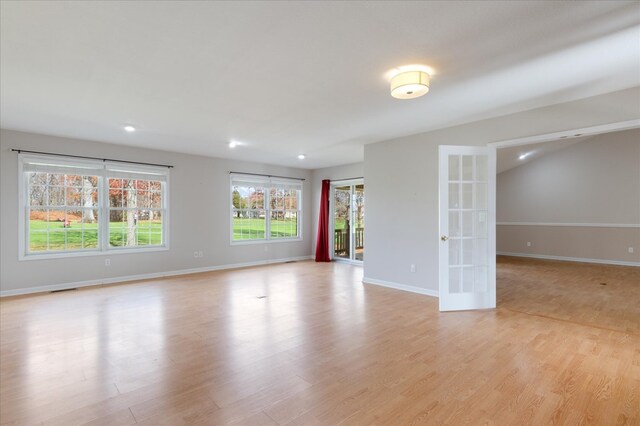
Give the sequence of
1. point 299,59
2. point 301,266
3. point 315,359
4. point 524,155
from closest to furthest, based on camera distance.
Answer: point 299,59
point 315,359
point 301,266
point 524,155

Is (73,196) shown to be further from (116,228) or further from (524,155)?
(524,155)

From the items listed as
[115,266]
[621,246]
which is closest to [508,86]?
[115,266]

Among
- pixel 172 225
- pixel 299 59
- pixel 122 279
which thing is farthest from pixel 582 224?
pixel 122 279

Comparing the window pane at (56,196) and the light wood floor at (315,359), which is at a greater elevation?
the window pane at (56,196)

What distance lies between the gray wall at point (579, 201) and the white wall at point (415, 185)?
5.79m

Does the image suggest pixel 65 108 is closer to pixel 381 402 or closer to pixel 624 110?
pixel 381 402

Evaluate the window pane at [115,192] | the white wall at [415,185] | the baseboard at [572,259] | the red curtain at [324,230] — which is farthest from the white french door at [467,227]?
the baseboard at [572,259]

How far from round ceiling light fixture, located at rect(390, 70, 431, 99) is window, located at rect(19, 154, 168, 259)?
5168mm

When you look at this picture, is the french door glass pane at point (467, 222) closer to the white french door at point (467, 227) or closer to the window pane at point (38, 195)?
the white french door at point (467, 227)

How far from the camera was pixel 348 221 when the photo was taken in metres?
8.20

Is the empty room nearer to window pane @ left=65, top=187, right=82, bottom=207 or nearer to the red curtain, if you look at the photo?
window pane @ left=65, top=187, right=82, bottom=207

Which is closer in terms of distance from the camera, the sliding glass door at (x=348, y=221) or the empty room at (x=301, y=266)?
the empty room at (x=301, y=266)

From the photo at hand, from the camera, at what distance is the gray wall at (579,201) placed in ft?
23.7

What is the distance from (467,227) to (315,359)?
2.69 metres
